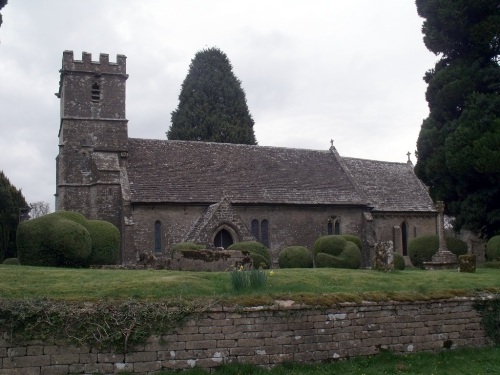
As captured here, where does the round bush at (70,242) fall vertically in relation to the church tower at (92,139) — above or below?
below

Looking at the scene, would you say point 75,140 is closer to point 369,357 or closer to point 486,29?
point 486,29

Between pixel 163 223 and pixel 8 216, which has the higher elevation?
pixel 8 216

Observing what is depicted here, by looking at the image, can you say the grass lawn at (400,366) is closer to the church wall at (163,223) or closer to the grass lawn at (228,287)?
the grass lawn at (228,287)

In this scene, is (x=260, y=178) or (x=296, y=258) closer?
(x=296, y=258)

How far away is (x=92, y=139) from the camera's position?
1284 inches

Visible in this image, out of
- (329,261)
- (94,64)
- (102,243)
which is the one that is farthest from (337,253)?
(94,64)

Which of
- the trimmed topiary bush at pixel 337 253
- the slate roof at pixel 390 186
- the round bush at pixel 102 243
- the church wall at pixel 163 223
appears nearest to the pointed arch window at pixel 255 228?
the church wall at pixel 163 223

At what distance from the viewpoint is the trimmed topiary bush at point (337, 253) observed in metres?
24.8

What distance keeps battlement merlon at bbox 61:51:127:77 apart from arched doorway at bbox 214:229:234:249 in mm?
11607

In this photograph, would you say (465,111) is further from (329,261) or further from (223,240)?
(223,240)

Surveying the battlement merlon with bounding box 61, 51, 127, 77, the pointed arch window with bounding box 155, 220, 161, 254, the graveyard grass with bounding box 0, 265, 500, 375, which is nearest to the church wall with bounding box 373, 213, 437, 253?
the pointed arch window with bounding box 155, 220, 161, 254

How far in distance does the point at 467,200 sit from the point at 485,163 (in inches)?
101

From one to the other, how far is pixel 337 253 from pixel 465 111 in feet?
30.4

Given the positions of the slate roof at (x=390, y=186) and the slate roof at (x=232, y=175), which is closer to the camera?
the slate roof at (x=232, y=175)
